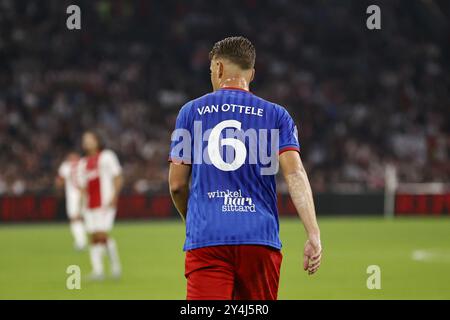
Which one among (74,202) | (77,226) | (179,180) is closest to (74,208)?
(74,202)

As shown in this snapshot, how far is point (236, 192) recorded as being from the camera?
538 centimetres

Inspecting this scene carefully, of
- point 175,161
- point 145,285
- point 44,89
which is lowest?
point 145,285

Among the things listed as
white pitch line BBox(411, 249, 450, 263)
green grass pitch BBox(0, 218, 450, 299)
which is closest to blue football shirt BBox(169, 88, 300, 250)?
green grass pitch BBox(0, 218, 450, 299)

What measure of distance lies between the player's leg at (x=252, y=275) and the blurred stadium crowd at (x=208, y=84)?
69.5ft

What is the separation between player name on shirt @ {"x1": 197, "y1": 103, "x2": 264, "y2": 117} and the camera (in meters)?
5.42

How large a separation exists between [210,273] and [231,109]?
0.97 metres

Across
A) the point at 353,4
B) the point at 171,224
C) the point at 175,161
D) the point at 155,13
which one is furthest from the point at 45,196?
the point at 175,161

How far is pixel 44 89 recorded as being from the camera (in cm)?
2972

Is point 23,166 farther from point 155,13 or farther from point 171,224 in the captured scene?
point 155,13

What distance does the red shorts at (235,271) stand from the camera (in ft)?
17.2

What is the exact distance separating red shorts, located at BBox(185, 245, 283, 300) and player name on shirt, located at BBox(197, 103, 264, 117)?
2.57 feet

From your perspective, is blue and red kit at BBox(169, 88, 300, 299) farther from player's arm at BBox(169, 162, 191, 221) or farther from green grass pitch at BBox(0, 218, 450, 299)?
green grass pitch at BBox(0, 218, 450, 299)

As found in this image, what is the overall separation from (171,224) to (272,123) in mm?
21543

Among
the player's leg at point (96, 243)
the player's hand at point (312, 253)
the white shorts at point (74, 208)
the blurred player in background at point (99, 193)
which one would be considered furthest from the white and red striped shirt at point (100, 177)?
the player's hand at point (312, 253)
